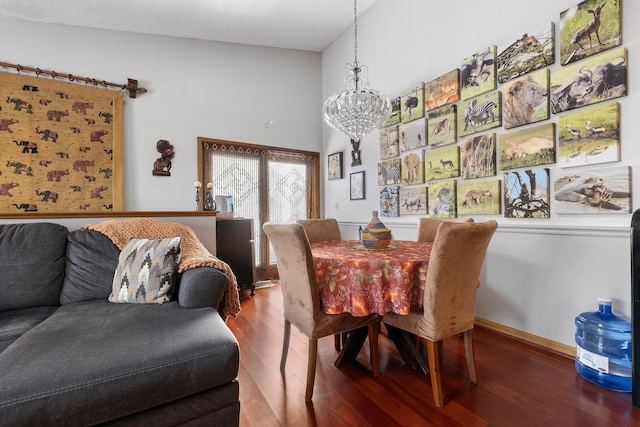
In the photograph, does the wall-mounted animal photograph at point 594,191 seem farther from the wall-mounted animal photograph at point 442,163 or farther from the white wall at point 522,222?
the wall-mounted animal photograph at point 442,163

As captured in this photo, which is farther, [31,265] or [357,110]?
[357,110]

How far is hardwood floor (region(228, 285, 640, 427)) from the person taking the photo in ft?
4.54

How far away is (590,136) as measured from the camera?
6.15 feet

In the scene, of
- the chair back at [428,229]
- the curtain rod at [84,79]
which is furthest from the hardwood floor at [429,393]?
the curtain rod at [84,79]

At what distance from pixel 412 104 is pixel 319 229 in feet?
5.67

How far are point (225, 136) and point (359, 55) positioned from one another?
212 centimetres

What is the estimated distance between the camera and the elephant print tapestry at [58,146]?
2.88m

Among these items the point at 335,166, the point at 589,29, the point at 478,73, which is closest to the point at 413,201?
the point at 478,73

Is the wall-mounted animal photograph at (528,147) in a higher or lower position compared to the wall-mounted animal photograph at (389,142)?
lower

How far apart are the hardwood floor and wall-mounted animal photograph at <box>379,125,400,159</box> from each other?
82.8 inches

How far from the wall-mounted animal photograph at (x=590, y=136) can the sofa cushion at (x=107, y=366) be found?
7.81 feet

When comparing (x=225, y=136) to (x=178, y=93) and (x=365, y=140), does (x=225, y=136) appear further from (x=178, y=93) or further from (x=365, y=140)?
(x=365, y=140)

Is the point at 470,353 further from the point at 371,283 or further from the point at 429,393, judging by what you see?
the point at 371,283

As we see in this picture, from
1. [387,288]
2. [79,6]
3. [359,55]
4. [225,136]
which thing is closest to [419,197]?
[387,288]
